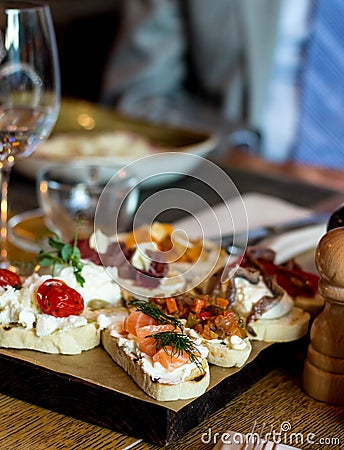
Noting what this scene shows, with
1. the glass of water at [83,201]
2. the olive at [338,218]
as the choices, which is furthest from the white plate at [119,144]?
the olive at [338,218]

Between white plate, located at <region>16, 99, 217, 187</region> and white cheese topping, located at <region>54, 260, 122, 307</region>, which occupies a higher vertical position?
white cheese topping, located at <region>54, 260, 122, 307</region>

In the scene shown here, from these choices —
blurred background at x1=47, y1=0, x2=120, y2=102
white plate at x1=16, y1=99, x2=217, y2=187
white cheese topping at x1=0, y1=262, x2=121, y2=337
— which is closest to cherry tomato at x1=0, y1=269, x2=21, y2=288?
white cheese topping at x1=0, y1=262, x2=121, y2=337

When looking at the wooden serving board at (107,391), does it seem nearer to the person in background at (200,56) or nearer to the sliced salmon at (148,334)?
the sliced salmon at (148,334)

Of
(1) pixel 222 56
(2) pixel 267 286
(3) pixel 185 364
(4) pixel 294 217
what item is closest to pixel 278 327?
(2) pixel 267 286

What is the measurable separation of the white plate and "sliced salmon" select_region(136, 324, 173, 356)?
2.17ft

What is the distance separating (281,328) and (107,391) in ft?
0.80

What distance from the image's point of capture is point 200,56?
137 inches

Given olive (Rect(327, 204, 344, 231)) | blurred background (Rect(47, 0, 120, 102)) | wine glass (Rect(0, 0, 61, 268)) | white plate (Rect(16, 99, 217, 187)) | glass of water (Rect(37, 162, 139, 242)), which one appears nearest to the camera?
olive (Rect(327, 204, 344, 231))

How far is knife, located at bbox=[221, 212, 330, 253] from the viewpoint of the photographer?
1335 mm

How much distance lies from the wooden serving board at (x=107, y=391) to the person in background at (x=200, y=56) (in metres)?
2.32

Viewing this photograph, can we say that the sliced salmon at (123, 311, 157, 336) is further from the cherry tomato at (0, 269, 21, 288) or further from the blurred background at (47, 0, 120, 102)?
the blurred background at (47, 0, 120, 102)

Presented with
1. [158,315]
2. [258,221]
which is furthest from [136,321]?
[258,221]

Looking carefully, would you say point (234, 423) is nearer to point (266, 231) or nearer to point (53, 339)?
point (53, 339)

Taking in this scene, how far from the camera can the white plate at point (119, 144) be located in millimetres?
1739
